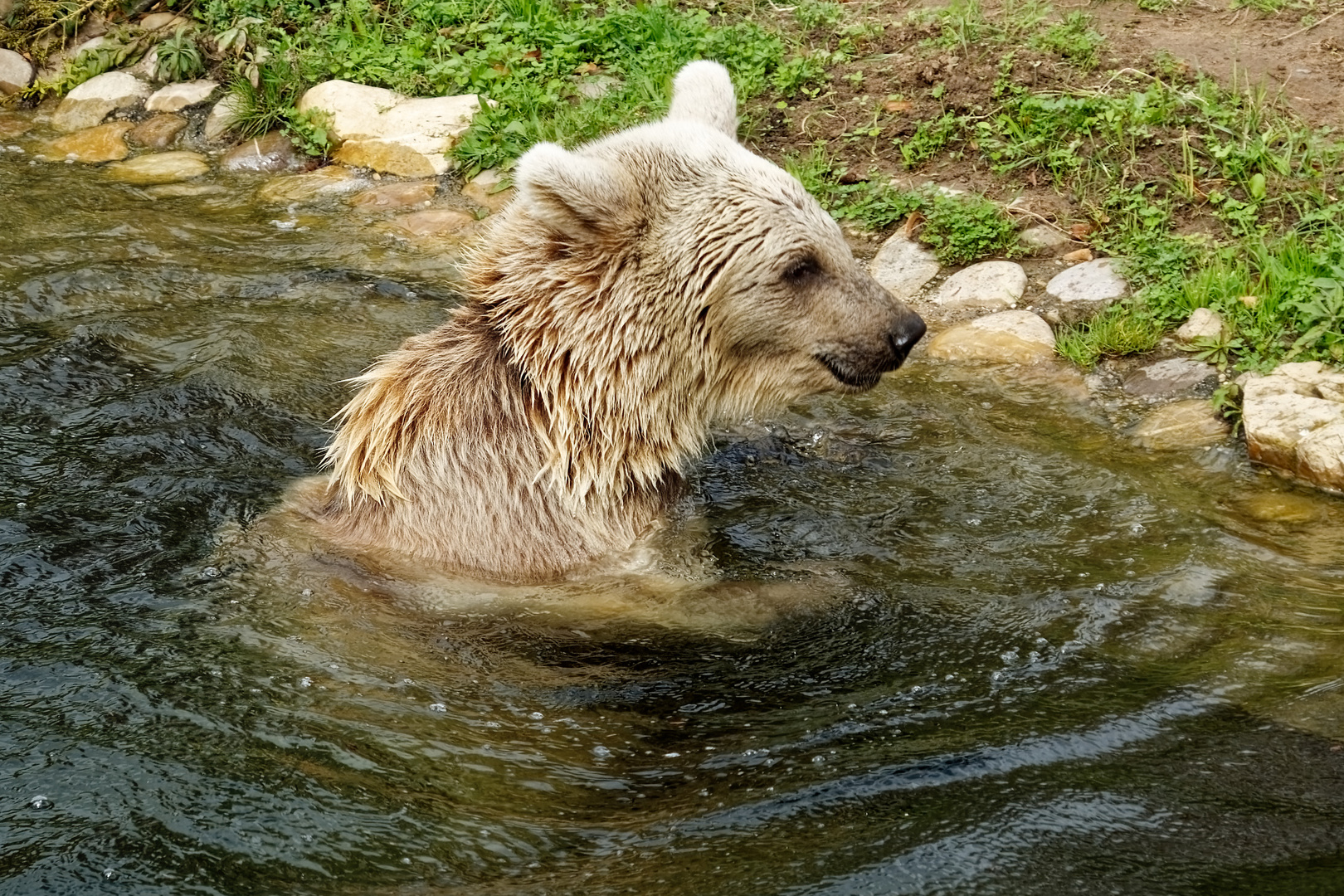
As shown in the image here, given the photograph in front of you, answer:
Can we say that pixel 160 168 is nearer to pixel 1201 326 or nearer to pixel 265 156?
pixel 265 156

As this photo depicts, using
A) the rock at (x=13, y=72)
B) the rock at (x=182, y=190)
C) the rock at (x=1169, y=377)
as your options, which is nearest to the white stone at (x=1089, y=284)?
the rock at (x=1169, y=377)

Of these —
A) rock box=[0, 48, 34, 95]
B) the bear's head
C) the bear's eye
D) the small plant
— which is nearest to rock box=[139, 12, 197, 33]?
the small plant

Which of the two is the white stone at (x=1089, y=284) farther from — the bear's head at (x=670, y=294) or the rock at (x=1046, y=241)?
the bear's head at (x=670, y=294)

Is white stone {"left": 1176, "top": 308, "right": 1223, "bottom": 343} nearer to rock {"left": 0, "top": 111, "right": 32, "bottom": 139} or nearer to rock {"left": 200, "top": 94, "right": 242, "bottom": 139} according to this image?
rock {"left": 200, "top": 94, "right": 242, "bottom": 139}

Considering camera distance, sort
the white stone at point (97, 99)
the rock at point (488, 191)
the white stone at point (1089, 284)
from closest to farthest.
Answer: the white stone at point (1089, 284) < the rock at point (488, 191) < the white stone at point (97, 99)

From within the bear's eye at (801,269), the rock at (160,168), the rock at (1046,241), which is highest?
the bear's eye at (801,269)

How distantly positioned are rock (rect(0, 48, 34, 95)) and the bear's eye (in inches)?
343

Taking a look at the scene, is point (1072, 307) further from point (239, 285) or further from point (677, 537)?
point (239, 285)

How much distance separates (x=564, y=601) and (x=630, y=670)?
0.50 meters

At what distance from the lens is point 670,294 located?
15.9 ft

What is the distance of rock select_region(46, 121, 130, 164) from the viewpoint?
9.93 metres

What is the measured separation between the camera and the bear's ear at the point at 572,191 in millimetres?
4379

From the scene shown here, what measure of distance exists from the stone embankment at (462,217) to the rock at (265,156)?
0.04 feet

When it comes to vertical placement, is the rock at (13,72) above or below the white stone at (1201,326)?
below
